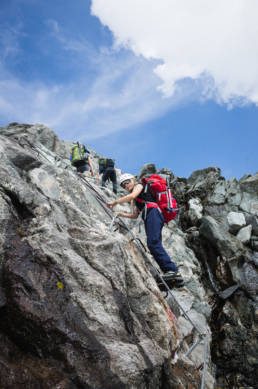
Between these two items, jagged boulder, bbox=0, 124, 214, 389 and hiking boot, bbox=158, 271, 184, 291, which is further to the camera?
hiking boot, bbox=158, 271, 184, 291

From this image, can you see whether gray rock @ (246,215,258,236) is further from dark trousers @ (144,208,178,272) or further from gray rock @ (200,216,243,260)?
dark trousers @ (144,208,178,272)

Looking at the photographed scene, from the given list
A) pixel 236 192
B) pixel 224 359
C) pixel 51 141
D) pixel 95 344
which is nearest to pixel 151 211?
pixel 95 344

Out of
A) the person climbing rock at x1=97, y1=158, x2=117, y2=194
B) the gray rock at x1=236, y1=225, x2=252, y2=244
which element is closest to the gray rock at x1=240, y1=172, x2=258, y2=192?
the gray rock at x1=236, y1=225, x2=252, y2=244

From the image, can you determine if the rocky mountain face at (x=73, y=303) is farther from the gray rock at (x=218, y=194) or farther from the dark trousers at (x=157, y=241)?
the gray rock at (x=218, y=194)

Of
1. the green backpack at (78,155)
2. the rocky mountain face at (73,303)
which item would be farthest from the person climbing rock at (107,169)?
the rocky mountain face at (73,303)

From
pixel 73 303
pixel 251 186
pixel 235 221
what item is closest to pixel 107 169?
pixel 235 221

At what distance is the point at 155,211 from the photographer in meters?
7.74

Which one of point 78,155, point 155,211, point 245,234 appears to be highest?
point 78,155

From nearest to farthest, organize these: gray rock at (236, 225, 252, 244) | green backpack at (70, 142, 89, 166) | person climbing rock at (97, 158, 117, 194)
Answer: green backpack at (70, 142, 89, 166) → person climbing rock at (97, 158, 117, 194) → gray rock at (236, 225, 252, 244)

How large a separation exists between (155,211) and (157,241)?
0.94 metres

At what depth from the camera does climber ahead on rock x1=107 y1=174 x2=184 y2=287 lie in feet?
24.2

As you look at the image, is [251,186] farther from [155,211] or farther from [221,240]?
[155,211]

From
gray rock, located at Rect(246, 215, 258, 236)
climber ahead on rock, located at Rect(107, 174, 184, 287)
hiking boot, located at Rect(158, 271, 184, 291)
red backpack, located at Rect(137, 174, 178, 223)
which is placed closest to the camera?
hiking boot, located at Rect(158, 271, 184, 291)

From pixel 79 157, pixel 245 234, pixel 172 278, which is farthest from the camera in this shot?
pixel 245 234
